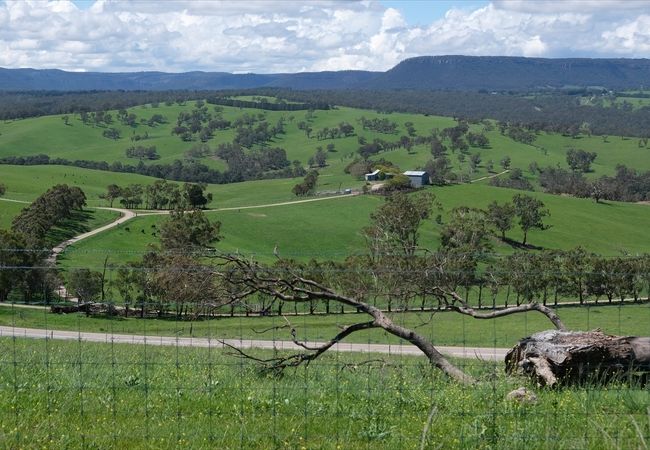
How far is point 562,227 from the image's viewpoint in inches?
4557

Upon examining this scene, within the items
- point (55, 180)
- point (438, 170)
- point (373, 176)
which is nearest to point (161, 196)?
point (55, 180)

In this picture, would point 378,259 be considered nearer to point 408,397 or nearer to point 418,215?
point 418,215

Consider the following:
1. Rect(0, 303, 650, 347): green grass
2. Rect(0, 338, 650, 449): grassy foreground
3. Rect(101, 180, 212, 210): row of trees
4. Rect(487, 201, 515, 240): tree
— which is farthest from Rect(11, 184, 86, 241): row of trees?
Rect(0, 338, 650, 449): grassy foreground

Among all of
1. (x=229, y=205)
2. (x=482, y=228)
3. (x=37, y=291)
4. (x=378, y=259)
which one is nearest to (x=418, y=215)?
(x=482, y=228)

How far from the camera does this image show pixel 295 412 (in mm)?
9062

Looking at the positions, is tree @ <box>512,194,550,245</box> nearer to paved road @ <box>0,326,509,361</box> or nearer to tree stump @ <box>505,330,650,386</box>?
paved road @ <box>0,326,509,361</box>

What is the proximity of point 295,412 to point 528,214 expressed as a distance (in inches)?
4063

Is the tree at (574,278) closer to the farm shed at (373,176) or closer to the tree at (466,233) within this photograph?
the tree at (466,233)

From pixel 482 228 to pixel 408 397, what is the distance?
86921mm

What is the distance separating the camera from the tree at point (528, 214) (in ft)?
354

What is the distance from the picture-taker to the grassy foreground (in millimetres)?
7953

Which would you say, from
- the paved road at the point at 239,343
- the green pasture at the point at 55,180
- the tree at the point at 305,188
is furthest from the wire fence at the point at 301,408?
the tree at the point at 305,188

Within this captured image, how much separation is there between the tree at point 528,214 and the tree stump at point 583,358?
3769 inches

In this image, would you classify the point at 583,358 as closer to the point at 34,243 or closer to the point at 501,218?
the point at 34,243
